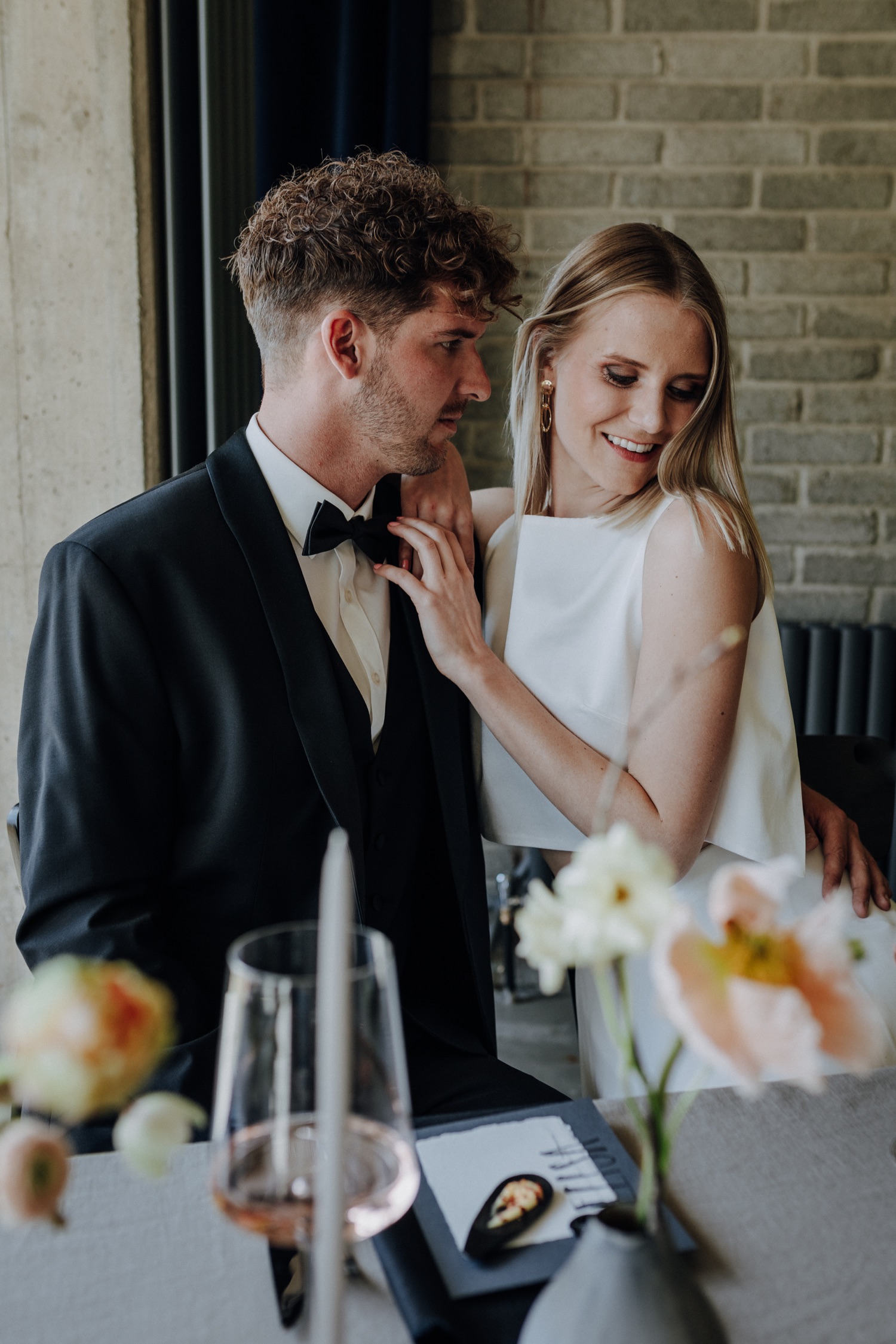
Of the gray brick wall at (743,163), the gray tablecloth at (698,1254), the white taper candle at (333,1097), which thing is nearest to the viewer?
the white taper candle at (333,1097)

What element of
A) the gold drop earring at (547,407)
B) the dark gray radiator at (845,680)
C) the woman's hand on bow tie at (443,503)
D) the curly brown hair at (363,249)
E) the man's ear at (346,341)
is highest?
the curly brown hair at (363,249)

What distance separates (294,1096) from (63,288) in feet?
6.15

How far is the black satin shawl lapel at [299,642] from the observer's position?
54.6 inches

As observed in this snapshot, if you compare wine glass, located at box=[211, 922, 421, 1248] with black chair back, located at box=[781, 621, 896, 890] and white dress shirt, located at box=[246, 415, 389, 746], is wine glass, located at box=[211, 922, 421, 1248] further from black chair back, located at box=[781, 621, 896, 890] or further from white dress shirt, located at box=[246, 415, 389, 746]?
black chair back, located at box=[781, 621, 896, 890]

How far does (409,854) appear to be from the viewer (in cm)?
157

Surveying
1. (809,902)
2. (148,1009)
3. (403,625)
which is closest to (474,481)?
(403,625)

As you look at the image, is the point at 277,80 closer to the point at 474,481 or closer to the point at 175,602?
the point at 474,481

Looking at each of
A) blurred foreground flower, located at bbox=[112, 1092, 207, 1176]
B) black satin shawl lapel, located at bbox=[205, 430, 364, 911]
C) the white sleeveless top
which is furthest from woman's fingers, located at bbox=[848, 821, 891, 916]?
blurred foreground flower, located at bbox=[112, 1092, 207, 1176]

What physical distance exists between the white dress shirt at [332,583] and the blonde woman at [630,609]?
8 cm

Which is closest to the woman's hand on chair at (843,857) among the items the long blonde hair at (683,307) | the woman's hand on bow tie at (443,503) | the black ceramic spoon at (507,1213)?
the long blonde hair at (683,307)

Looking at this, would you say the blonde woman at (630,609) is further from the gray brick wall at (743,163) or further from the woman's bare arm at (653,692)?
the gray brick wall at (743,163)

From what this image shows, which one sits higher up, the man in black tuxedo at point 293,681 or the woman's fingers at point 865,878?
the man in black tuxedo at point 293,681

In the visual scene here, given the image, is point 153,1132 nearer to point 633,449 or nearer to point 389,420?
point 389,420

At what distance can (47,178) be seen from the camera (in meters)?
1.98
